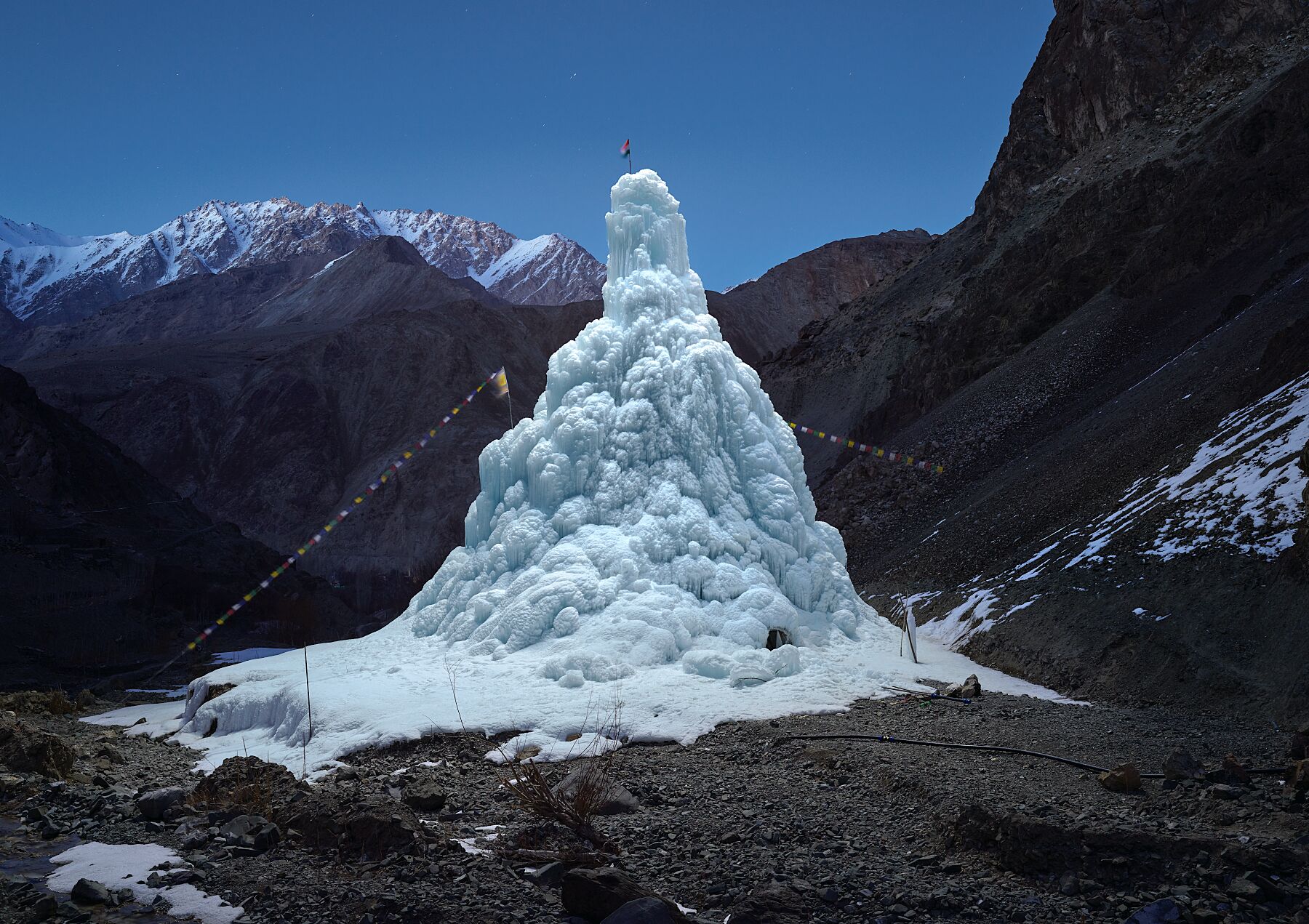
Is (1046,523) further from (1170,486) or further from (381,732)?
(381,732)

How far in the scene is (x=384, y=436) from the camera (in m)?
75.6

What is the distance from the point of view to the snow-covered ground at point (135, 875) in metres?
6.77

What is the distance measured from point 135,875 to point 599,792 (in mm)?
3695

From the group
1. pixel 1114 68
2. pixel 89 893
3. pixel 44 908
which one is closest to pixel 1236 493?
pixel 89 893

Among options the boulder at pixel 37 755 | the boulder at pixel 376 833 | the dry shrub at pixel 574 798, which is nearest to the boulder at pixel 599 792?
the dry shrub at pixel 574 798

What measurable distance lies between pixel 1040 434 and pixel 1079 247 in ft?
51.3

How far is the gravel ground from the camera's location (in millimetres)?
6285

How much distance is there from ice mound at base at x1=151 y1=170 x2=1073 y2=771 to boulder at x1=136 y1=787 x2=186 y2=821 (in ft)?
6.72

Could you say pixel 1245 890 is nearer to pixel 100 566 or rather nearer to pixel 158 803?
pixel 158 803

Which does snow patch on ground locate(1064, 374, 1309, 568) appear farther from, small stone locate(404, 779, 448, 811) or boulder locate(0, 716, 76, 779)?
boulder locate(0, 716, 76, 779)

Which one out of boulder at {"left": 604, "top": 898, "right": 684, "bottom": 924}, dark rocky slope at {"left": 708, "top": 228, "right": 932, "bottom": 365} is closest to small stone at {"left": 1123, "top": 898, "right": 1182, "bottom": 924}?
boulder at {"left": 604, "top": 898, "right": 684, "bottom": 924}

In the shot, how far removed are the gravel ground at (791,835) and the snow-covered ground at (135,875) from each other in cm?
14

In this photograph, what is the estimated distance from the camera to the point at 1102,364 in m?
34.7

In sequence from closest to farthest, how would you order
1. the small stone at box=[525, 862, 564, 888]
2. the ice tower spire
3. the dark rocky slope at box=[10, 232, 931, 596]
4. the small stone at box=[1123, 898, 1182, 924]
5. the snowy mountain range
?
1. the small stone at box=[1123, 898, 1182, 924]
2. the small stone at box=[525, 862, 564, 888]
3. the ice tower spire
4. the dark rocky slope at box=[10, 232, 931, 596]
5. the snowy mountain range
